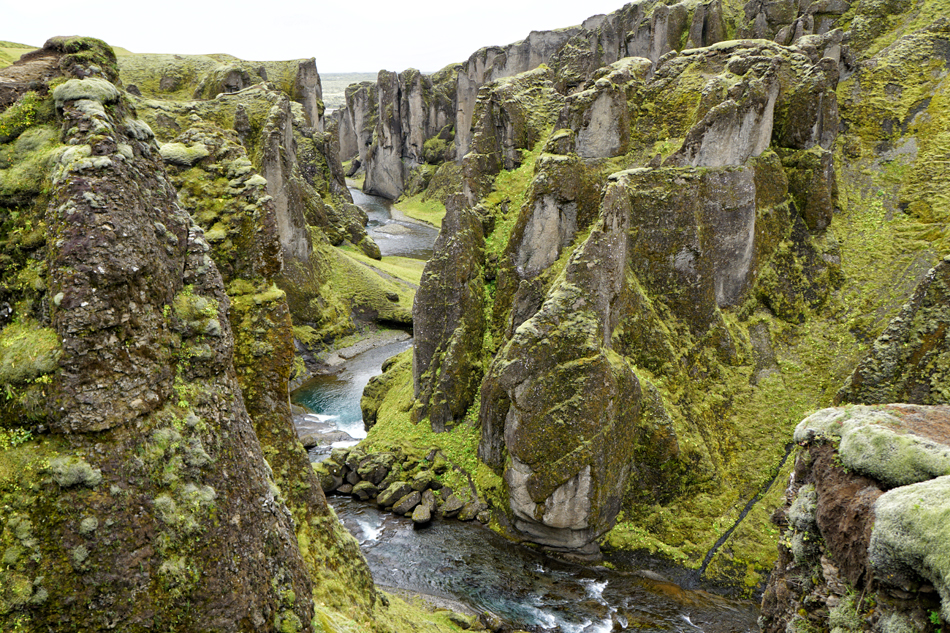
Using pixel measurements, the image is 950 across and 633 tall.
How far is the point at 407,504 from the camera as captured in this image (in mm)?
31641

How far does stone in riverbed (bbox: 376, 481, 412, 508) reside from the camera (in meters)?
32.2

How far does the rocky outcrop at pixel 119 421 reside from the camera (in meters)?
8.25

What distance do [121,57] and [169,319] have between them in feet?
326

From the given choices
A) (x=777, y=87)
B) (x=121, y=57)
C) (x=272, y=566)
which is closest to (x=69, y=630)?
(x=272, y=566)

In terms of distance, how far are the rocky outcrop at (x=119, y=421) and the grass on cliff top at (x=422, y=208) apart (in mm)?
100336

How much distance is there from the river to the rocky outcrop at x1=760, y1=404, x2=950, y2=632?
9.29 meters

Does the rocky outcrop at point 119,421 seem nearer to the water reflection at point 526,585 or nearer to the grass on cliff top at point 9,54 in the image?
the grass on cliff top at point 9,54

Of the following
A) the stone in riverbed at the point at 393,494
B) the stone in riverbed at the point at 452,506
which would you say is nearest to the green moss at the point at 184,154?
the stone in riverbed at the point at 393,494

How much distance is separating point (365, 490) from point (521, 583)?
1144 cm

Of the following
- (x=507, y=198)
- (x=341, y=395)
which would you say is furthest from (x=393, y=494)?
(x=507, y=198)

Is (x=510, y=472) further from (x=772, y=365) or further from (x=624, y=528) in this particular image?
(x=772, y=365)

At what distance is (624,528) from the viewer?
2777 cm

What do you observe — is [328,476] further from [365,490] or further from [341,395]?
[341,395]

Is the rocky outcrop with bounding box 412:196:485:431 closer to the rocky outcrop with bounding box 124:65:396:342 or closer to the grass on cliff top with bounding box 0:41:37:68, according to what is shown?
the rocky outcrop with bounding box 124:65:396:342
